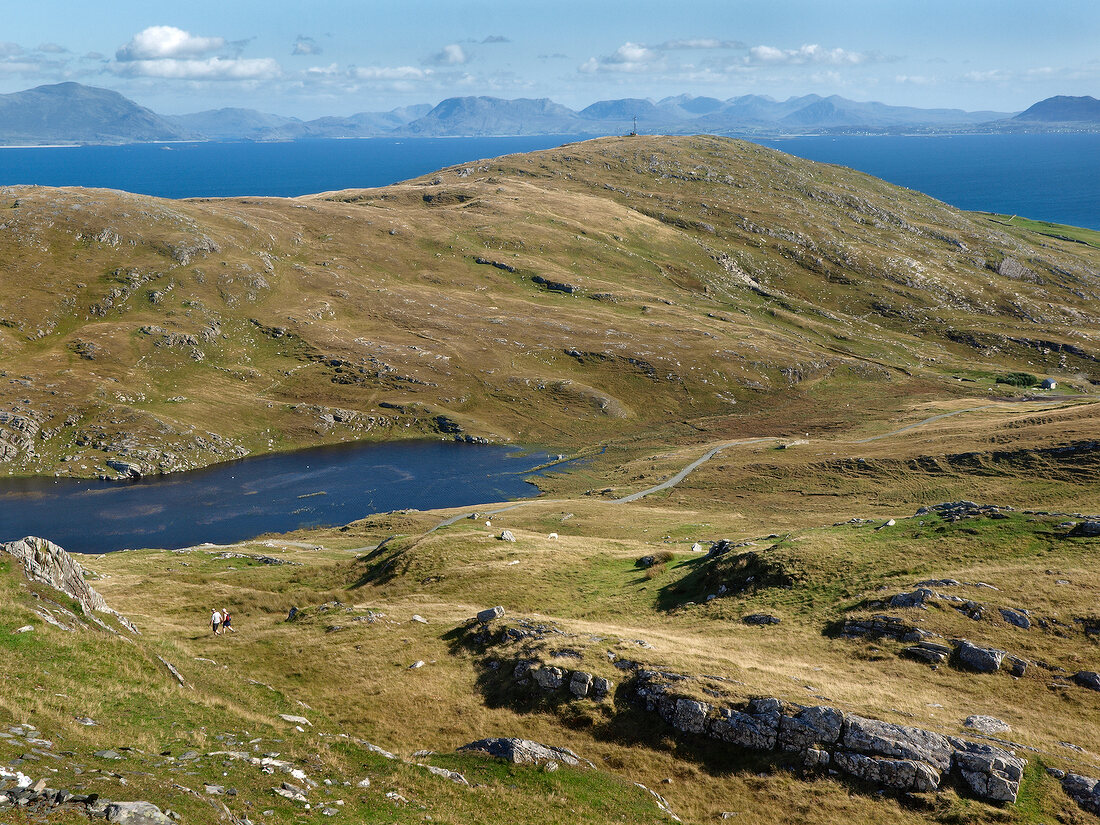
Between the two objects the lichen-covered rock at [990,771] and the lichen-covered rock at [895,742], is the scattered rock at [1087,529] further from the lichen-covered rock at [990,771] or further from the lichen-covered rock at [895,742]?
the lichen-covered rock at [895,742]

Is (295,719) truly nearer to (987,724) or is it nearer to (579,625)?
(579,625)

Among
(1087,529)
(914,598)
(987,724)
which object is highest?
(1087,529)

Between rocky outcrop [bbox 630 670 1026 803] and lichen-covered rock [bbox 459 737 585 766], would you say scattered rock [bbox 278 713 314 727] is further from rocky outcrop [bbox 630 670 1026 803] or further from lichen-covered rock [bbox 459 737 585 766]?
rocky outcrop [bbox 630 670 1026 803]

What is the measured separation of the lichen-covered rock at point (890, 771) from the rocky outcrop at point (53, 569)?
112ft

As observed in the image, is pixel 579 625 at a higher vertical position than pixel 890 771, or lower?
lower

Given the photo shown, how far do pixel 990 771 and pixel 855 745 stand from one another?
468cm

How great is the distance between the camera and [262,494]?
114 m

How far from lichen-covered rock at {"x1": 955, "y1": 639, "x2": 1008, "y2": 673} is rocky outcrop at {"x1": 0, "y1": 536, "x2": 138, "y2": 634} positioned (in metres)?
42.4

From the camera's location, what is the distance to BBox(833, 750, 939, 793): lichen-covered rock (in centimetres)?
2638

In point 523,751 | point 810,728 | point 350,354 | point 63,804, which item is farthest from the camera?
point 350,354

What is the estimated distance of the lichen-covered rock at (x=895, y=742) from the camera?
26.9 metres

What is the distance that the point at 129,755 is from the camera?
72.5ft

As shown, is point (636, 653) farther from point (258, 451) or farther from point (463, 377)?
point (463, 377)

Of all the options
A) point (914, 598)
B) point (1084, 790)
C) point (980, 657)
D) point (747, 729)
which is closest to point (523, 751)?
point (747, 729)
